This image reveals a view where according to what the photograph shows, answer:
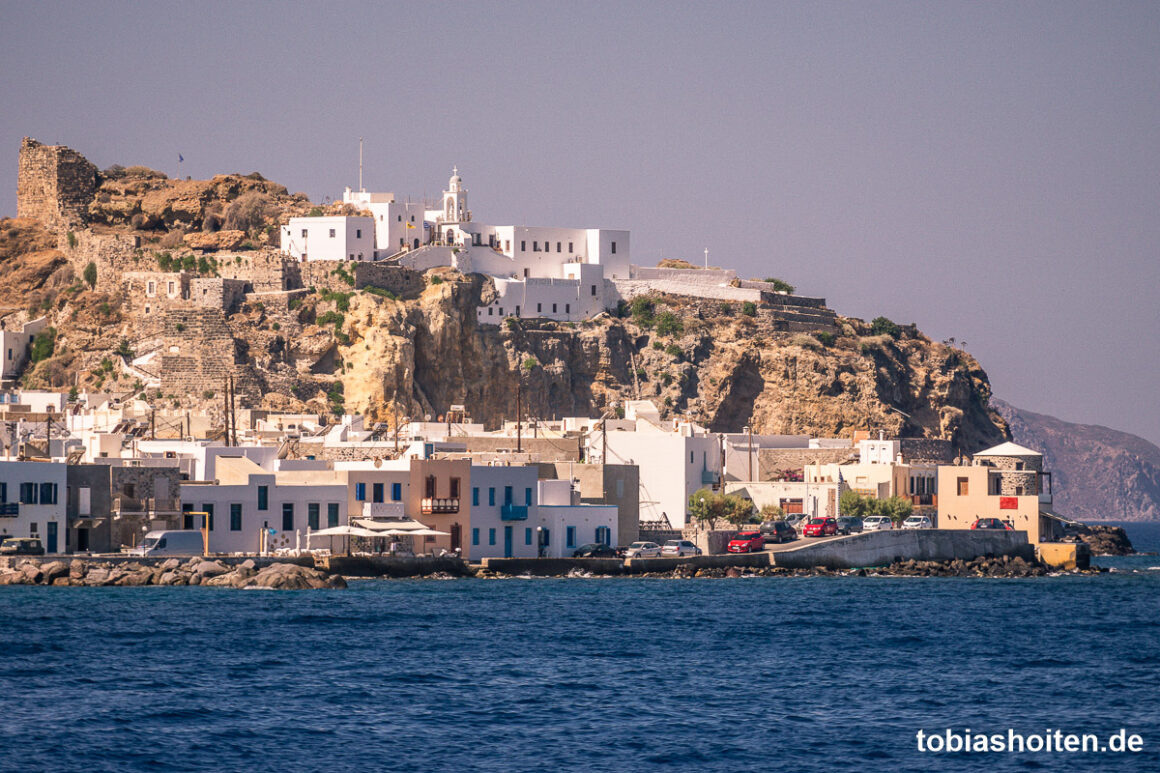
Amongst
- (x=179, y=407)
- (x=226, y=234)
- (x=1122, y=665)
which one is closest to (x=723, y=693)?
(x=1122, y=665)

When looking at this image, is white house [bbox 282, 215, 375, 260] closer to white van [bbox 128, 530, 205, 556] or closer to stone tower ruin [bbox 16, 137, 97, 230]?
stone tower ruin [bbox 16, 137, 97, 230]

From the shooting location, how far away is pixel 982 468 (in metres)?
86.9

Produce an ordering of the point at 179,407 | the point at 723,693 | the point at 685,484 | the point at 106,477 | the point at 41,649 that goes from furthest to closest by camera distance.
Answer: the point at 179,407 < the point at 685,484 < the point at 106,477 < the point at 41,649 < the point at 723,693

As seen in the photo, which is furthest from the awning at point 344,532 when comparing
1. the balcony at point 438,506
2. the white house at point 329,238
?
Answer: the white house at point 329,238

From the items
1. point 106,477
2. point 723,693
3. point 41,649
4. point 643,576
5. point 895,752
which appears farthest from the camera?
point 643,576

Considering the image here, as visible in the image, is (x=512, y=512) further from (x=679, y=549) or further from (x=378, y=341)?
(x=378, y=341)

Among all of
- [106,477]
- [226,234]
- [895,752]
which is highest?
[226,234]

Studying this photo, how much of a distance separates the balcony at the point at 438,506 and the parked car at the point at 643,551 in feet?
24.2

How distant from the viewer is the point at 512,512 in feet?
234

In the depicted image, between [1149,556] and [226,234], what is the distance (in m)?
55.4

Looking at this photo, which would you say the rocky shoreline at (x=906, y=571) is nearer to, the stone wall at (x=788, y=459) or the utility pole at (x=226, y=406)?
the stone wall at (x=788, y=459)

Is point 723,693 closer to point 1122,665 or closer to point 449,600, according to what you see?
point 1122,665

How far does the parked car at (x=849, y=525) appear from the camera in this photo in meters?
82.1

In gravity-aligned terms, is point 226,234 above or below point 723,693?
above
